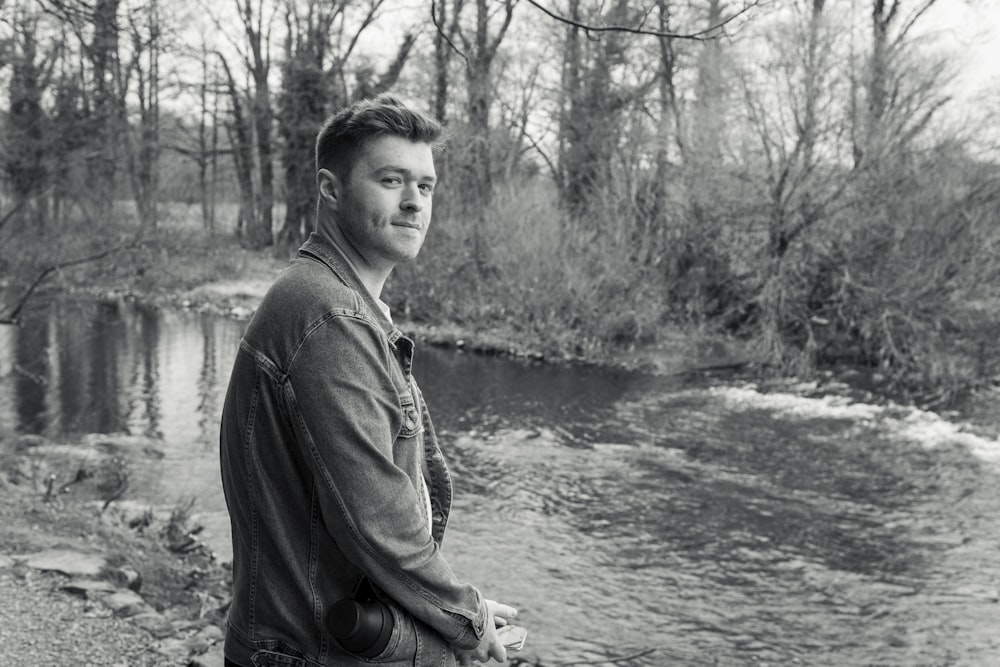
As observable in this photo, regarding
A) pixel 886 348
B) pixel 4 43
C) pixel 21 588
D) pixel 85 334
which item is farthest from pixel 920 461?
pixel 85 334

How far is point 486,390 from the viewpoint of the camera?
15906mm

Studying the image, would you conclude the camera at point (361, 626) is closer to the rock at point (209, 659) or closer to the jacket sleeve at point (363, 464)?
the jacket sleeve at point (363, 464)

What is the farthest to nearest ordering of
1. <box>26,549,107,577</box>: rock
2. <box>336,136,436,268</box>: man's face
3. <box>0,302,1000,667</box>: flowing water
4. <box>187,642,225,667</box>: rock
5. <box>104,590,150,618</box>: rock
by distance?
<box>0,302,1000,667</box>: flowing water, <box>26,549,107,577</box>: rock, <box>104,590,150,618</box>: rock, <box>187,642,225,667</box>: rock, <box>336,136,436,268</box>: man's face

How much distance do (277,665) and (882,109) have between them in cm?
1803

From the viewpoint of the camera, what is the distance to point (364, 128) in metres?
2.08

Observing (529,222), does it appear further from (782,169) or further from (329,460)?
(329,460)

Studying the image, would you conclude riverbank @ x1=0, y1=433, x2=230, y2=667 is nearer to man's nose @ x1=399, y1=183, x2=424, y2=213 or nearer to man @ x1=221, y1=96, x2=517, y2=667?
man @ x1=221, y1=96, x2=517, y2=667

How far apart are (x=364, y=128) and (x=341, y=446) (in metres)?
0.68

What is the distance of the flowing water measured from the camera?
710cm

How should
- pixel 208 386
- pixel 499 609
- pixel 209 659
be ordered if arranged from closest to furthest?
pixel 499 609 → pixel 209 659 → pixel 208 386

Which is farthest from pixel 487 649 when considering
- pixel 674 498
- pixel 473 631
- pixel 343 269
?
pixel 674 498

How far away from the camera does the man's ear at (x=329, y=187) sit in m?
2.13

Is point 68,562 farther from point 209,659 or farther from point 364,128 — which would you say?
point 364,128

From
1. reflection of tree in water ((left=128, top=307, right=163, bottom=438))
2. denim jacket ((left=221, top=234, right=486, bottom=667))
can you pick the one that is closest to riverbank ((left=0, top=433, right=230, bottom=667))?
reflection of tree in water ((left=128, top=307, right=163, bottom=438))
